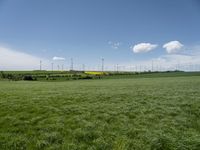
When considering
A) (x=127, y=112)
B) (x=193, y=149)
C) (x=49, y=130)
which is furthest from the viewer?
(x=127, y=112)

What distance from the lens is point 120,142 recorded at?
28.8ft

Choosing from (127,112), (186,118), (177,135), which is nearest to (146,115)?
(127,112)

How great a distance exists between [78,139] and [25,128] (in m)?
3.36

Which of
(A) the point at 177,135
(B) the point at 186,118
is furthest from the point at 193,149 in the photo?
(B) the point at 186,118

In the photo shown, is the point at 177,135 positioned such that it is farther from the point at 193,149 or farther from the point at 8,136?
the point at 8,136

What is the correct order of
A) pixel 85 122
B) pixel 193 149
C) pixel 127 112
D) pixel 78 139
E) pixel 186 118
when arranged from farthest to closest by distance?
1. pixel 127 112
2. pixel 186 118
3. pixel 85 122
4. pixel 78 139
5. pixel 193 149

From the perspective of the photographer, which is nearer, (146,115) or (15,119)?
(15,119)

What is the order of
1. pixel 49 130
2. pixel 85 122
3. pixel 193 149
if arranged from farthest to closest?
1. pixel 85 122
2. pixel 49 130
3. pixel 193 149

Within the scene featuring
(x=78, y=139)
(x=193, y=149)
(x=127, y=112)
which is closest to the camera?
(x=193, y=149)

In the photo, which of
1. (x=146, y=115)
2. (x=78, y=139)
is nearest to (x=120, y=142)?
(x=78, y=139)

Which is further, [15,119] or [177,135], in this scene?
[15,119]

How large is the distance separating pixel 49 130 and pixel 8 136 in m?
1.96

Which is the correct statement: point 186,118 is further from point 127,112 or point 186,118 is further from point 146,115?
point 127,112

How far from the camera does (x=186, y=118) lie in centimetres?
1278
